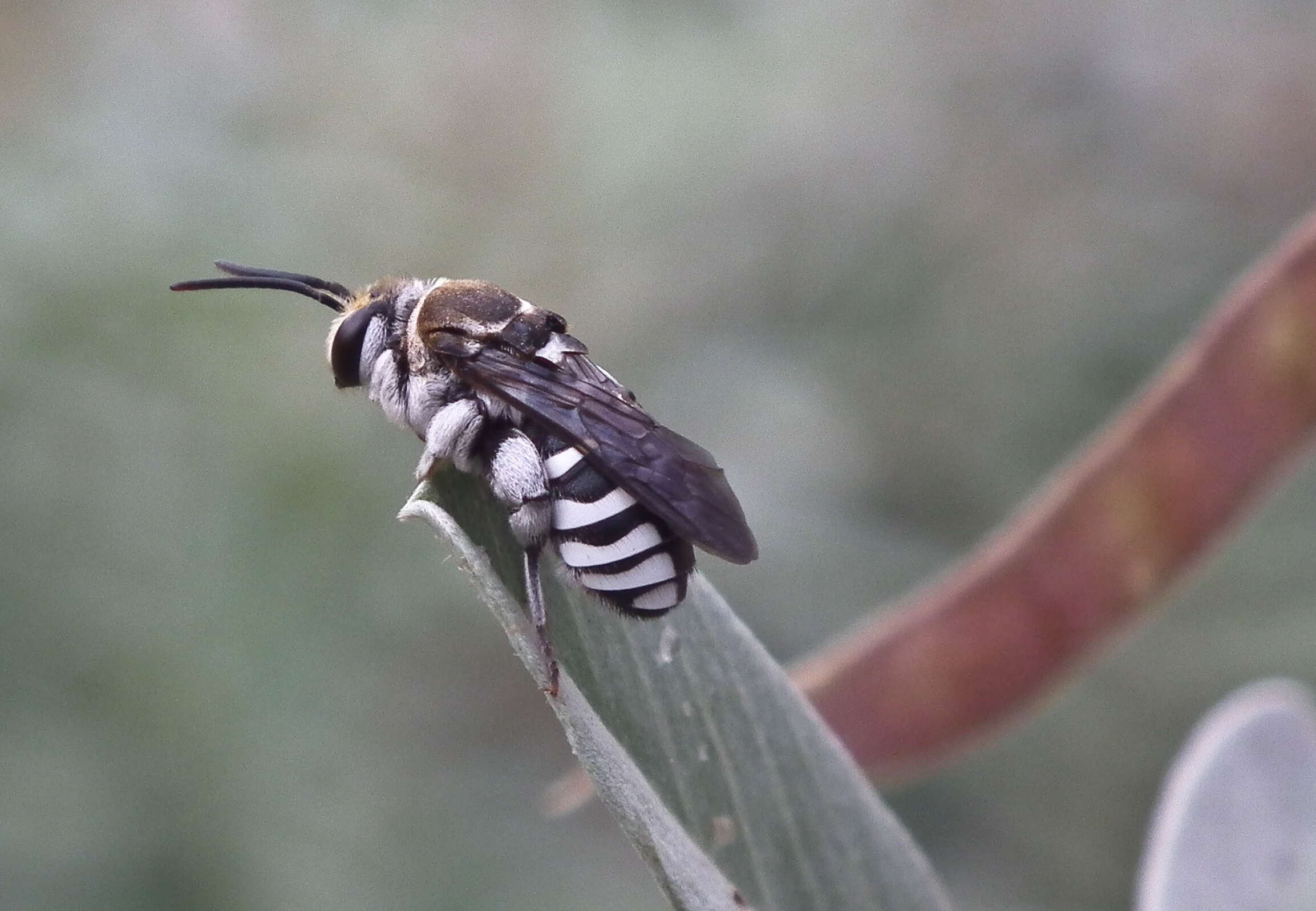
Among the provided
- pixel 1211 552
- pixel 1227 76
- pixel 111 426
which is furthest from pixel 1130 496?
pixel 1227 76

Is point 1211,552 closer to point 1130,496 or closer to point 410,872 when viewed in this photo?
point 1130,496

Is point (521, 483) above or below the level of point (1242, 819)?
above

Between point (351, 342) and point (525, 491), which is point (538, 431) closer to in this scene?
point (525, 491)

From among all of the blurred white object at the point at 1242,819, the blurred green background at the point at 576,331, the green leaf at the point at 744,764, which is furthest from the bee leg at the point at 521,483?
the blurred green background at the point at 576,331

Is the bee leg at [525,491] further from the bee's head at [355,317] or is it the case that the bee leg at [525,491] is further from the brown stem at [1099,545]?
the brown stem at [1099,545]

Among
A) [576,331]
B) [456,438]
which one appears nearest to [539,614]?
[456,438]
